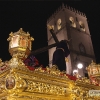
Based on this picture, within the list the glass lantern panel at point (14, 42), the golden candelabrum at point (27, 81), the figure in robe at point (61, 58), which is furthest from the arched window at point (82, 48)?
the glass lantern panel at point (14, 42)

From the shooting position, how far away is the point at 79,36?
23.8m

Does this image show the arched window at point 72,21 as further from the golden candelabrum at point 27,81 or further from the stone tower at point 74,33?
the golden candelabrum at point 27,81

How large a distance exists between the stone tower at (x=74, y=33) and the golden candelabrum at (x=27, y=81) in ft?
49.7

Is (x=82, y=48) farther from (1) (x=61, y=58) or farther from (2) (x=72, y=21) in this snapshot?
(1) (x=61, y=58)

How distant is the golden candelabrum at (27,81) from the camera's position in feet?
9.89

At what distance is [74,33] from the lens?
2327cm

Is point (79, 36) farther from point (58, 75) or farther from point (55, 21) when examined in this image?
point (58, 75)

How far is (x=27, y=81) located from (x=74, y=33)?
2084 centimetres

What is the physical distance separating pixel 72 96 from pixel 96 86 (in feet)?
4.39

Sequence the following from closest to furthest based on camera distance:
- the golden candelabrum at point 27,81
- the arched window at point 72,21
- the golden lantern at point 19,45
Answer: the golden candelabrum at point 27,81, the golden lantern at point 19,45, the arched window at point 72,21

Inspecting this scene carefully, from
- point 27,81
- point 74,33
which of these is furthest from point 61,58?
point 74,33

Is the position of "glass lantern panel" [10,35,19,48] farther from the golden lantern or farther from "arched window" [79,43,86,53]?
"arched window" [79,43,86,53]

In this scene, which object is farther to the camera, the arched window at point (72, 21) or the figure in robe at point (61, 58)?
the arched window at point (72, 21)

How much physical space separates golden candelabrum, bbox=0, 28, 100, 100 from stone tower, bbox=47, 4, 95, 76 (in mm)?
15143
